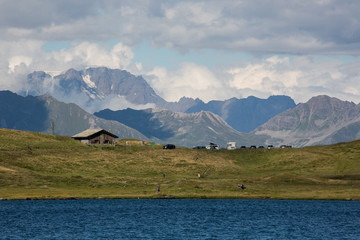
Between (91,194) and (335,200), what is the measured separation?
55.0m

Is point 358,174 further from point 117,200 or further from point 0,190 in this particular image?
point 0,190

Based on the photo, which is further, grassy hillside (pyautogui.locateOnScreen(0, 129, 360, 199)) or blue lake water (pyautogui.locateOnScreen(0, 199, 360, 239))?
grassy hillside (pyautogui.locateOnScreen(0, 129, 360, 199))

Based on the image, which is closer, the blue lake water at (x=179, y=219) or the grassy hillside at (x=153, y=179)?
the blue lake water at (x=179, y=219)

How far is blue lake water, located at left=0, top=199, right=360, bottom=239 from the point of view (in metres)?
85.1

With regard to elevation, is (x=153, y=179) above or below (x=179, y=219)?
above

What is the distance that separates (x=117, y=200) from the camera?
430 feet

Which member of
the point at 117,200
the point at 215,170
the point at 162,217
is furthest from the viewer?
the point at 215,170

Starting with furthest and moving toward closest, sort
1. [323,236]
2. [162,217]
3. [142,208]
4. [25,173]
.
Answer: [25,173]
[142,208]
[162,217]
[323,236]

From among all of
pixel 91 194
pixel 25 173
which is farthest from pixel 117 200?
pixel 25 173

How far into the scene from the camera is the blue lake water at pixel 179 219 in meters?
85.1

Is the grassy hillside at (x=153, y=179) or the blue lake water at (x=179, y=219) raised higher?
the grassy hillside at (x=153, y=179)

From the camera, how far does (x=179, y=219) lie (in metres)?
103

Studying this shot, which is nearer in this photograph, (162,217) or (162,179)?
(162,217)

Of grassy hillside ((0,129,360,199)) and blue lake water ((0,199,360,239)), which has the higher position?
grassy hillside ((0,129,360,199))
